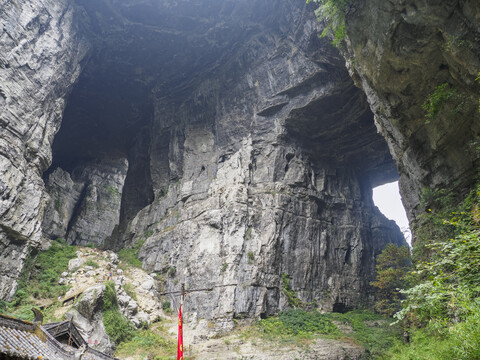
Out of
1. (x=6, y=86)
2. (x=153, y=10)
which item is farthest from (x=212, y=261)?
(x=153, y=10)

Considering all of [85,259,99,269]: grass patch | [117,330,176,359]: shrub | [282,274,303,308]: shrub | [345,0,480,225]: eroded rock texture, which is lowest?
[117,330,176,359]: shrub

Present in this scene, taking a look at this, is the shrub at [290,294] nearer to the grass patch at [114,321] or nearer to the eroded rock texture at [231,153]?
the eroded rock texture at [231,153]

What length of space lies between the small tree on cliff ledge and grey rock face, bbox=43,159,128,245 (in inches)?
1300

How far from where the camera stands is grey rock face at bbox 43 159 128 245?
39312 mm

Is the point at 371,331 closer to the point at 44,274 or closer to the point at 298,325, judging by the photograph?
the point at 298,325

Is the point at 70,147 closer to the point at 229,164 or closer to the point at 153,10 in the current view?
the point at 153,10

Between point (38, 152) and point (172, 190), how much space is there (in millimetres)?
12107

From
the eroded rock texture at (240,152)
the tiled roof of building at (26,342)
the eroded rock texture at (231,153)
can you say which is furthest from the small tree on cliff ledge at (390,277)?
the tiled roof of building at (26,342)

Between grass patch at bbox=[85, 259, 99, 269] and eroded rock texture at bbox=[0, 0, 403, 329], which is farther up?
eroded rock texture at bbox=[0, 0, 403, 329]

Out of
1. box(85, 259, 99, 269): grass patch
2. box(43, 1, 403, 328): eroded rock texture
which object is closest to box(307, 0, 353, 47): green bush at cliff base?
box(43, 1, 403, 328): eroded rock texture

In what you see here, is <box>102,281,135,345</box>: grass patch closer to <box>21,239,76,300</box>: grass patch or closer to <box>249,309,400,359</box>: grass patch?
<box>21,239,76,300</box>: grass patch

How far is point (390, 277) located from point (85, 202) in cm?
3677

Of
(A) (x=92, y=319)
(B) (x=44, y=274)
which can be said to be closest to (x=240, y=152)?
(B) (x=44, y=274)

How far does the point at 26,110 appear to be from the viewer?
71.5 ft
